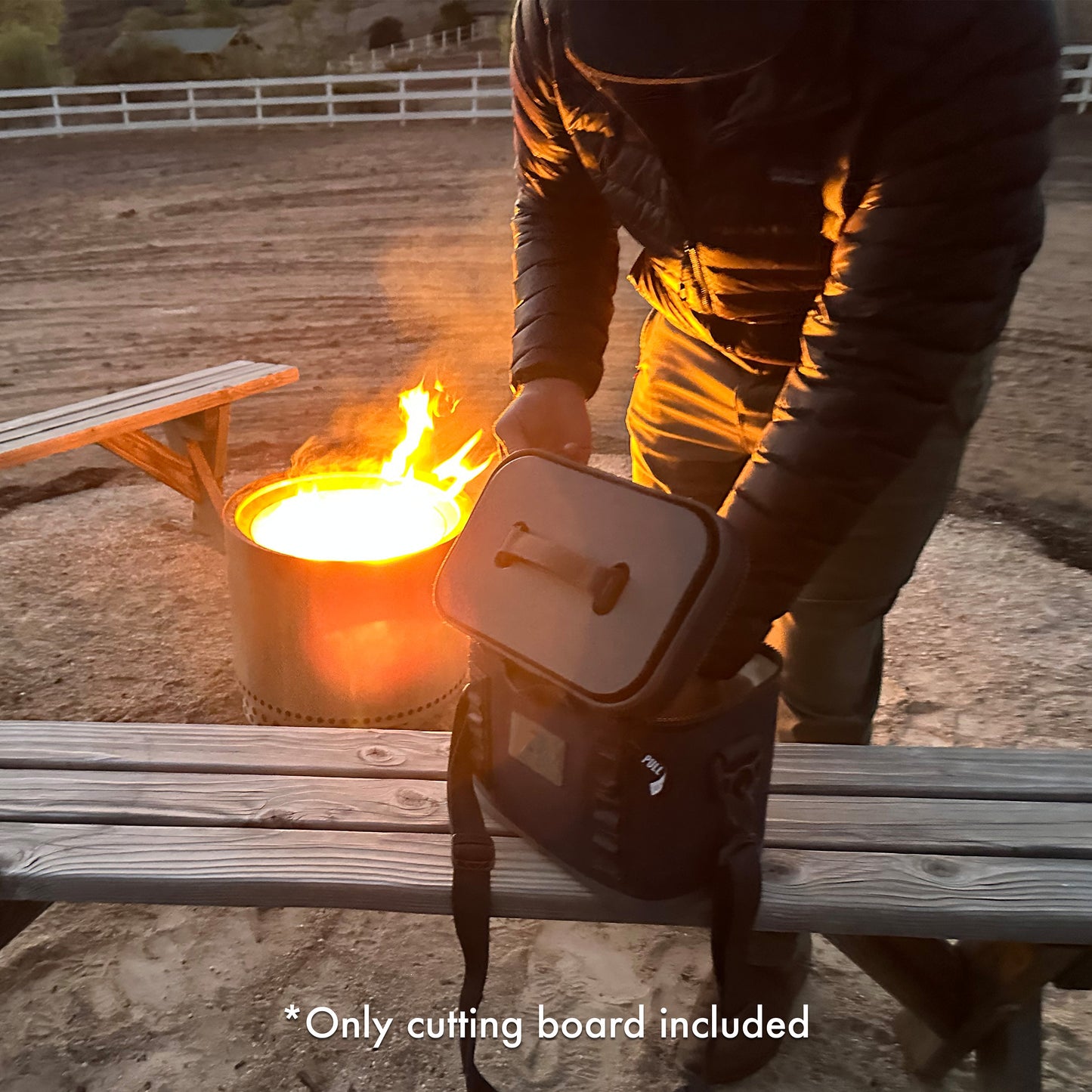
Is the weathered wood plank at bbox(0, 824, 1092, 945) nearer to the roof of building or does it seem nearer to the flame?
the flame

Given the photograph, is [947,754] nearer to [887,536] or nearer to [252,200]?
[887,536]

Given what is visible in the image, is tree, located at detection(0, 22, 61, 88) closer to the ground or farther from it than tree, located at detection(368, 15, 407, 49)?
closer to the ground

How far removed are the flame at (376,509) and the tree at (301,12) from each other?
25.8 m

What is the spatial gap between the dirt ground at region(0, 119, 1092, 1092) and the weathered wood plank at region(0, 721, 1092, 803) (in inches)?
24.2

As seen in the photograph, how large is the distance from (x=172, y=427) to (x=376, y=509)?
1.55 meters

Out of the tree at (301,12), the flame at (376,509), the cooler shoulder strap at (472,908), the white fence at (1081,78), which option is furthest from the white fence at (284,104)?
the cooler shoulder strap at (472,908)

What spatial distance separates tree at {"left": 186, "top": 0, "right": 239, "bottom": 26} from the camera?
81.4 feet

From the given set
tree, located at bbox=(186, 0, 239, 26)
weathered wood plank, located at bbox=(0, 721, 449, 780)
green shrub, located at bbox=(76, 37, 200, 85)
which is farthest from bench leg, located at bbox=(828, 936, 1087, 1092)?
tree, located at bbox=(186, 0, 239, 26)

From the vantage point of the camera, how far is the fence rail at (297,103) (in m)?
12.7

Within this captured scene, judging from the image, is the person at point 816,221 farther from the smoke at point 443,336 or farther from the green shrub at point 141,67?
the green shrub at point 141,67

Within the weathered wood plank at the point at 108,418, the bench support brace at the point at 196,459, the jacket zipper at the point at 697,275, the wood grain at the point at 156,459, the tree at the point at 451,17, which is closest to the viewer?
the jacket zipper at the point at 697,275

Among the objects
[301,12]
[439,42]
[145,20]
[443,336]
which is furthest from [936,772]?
[145,20]

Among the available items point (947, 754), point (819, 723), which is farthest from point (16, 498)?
point (947, 754)

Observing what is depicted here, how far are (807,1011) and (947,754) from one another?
65 centimetres
